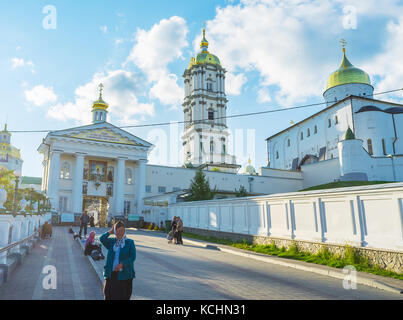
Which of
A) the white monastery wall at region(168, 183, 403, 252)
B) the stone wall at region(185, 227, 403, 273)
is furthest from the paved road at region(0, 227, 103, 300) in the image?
the white monastery wall at region(168, 183, 403, 252)

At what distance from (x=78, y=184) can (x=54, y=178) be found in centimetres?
305

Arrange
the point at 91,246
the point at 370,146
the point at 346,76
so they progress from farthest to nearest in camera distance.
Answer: the point at 346,76 → the point at 370,146 → the point at 91,246

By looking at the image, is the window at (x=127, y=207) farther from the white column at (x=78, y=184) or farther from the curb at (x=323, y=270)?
the curb at (x=323, y=270)

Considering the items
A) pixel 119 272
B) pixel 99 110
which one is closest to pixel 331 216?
pixel 119 272

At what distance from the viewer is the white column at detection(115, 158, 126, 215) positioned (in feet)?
142

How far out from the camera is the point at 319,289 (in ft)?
25.0

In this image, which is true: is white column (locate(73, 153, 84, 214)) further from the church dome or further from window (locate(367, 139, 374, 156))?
the church dome

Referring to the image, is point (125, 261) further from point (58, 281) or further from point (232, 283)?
point (58, 281)

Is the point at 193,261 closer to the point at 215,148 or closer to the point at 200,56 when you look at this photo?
the point at 215,148

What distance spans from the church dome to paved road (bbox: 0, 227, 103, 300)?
57115 millimetres

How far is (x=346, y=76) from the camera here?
56.9 m

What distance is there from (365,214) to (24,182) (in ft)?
335

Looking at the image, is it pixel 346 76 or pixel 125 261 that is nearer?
pixel 125 261
